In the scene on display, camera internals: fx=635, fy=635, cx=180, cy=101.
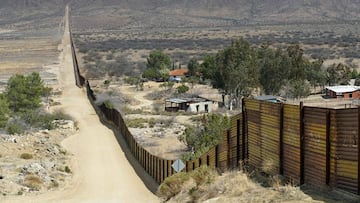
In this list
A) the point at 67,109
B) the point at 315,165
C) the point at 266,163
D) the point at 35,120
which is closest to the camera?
the point at 315,165

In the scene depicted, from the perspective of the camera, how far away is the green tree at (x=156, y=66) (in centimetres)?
9569

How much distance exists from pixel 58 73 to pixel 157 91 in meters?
38.9

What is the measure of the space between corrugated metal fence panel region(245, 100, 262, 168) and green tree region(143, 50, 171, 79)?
75333 millimetres

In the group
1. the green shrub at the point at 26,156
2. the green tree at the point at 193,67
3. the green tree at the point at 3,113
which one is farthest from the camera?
the green tree at the point at 193,67

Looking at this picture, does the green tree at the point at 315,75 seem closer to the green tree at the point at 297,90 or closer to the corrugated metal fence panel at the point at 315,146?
the green tree at the point at 297,90

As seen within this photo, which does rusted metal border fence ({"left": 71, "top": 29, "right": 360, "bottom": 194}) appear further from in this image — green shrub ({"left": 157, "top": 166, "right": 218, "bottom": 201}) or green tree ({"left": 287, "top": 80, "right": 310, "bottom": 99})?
green tree ({"left": 287, "top": 80, "right": 310, "bottom": 99})

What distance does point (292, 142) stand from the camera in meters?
16.8

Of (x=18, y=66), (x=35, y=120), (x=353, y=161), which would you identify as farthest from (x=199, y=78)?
(x=353, y=161)

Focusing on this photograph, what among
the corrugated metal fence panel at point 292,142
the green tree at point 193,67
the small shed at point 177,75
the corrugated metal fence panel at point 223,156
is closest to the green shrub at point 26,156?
the corrugated metal fence panel at point 223,156

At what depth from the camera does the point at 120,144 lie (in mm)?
43188

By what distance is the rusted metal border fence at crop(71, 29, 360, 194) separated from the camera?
48.3 ft

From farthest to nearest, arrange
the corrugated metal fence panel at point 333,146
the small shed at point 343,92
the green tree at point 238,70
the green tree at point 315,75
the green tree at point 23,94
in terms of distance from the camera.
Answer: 1. the green tree at point 315,75
2. the green tree at point 238,70
3. the green tree at point 23,94
4. the small shed at point 343,92
5. the corrugated metal fence panel at point 333,146

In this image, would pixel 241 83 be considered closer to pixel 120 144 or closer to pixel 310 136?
pixel 120 144

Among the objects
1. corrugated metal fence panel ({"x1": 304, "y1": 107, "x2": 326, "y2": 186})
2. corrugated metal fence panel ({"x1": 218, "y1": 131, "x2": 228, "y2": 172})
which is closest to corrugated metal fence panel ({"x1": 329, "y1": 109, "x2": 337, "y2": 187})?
corrugated metal fence panel ({"x1": 304, "y1": 107, "x2": 326, "y2": 186})
